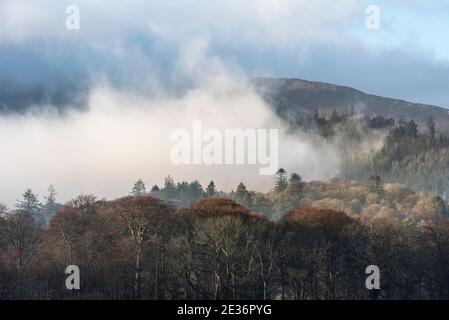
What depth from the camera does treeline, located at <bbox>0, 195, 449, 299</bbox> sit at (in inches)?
4793

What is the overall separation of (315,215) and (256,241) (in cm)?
2113

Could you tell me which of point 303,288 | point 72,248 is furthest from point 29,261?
point 303,288

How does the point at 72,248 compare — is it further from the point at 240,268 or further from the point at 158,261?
the point at 240,268

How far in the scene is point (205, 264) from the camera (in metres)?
122

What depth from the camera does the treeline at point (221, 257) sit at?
12175 centimetres

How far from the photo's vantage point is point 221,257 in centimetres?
12175

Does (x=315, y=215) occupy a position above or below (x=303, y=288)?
above

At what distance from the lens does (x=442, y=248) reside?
454 ft

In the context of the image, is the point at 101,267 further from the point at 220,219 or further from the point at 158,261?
the point at 220,219
